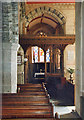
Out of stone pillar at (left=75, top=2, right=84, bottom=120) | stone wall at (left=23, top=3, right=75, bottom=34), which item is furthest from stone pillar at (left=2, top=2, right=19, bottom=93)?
stone wall at (left=23, top=3, right=75, bottom=34)

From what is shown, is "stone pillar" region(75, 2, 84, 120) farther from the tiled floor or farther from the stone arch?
the stone arch

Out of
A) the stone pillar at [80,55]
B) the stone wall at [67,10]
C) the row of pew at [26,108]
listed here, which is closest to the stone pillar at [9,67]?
the row of pew at [26,108]

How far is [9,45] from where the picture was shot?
6.29 meters

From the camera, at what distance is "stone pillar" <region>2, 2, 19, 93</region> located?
244 inches

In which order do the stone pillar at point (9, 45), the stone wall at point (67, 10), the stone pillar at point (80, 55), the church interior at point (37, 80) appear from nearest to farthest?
1. the church interior at point (37, 80)
2. the stone pillar at point (80, 55)
3. the stone pillar at point (9, 45)
4. the stone wall at point (67, 10)

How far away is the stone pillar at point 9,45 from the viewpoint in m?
6.21

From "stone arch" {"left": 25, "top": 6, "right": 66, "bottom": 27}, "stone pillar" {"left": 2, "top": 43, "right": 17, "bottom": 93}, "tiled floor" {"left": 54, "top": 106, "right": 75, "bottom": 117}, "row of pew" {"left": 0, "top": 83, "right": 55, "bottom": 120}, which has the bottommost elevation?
"tiled floor" {"left": 54, "top": 106, "right": 75, "bottom": 117}

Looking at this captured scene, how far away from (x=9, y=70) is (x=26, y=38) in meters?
4.45

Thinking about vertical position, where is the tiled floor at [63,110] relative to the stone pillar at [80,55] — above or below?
below

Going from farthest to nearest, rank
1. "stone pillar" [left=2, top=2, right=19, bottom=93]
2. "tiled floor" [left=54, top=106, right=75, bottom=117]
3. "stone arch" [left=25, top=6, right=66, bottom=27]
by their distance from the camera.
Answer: "stone arch" [left=25, top=6, right=66, bottom=27], "tiled floor" [left=54, top=106, right=75, bottom=117], "stone pillar" [left=2, top=2, right=19, bottom=93]

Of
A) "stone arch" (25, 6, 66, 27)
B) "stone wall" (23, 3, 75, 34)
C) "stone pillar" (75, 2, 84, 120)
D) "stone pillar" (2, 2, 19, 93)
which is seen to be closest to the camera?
"stone pillar" (75, 2, 84, 120)

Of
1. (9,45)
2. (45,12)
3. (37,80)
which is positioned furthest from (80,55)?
(45,12)

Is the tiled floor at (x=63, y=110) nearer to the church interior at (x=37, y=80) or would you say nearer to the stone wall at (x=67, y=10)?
the church interior at (x=37, y=80)

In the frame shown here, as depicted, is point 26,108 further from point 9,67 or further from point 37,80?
point 37,80
